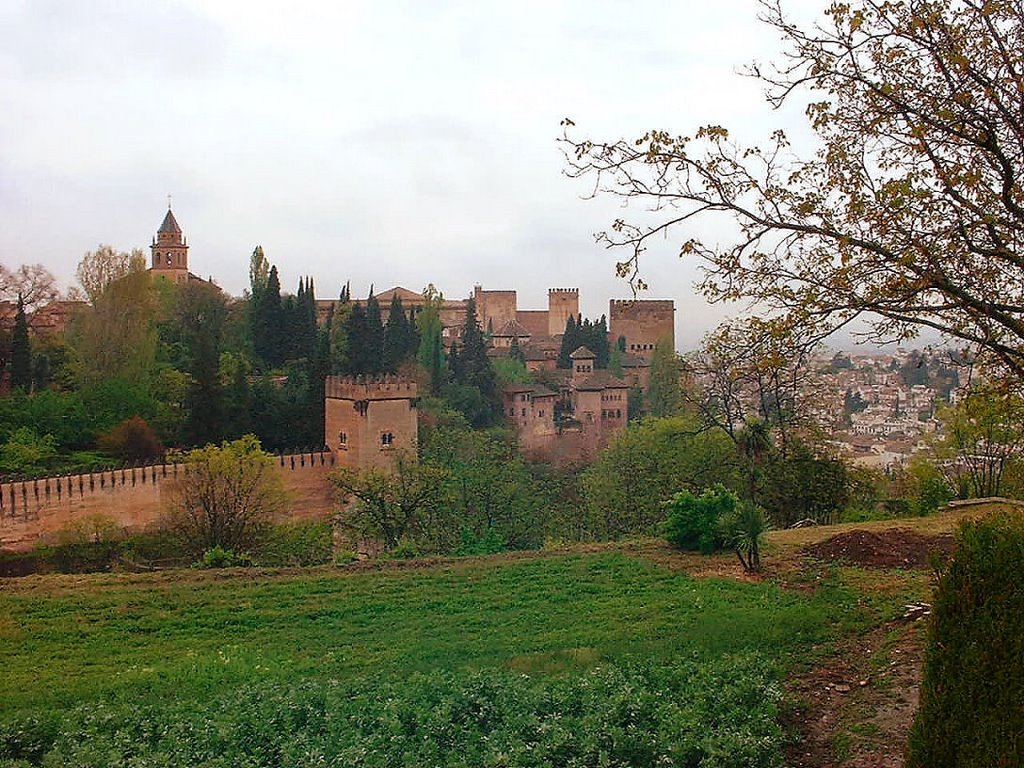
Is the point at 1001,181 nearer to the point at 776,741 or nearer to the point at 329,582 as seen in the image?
the point at 776,741

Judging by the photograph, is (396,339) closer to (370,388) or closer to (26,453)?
(370,388)

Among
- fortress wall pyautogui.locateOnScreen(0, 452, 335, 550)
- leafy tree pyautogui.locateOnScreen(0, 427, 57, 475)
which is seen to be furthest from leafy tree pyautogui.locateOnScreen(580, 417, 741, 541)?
leafy tree pyautogui.locateOnScreen(0, 427, 57, 475)

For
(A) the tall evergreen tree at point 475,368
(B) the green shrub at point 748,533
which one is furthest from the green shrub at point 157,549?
(A) the tall evergreen tree at point 475,368

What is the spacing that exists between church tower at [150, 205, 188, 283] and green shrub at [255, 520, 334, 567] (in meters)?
35.7

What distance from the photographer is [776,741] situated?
210 inches

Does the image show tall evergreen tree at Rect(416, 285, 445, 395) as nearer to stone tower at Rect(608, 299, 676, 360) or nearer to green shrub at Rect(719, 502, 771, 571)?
stone tower at Rect(608, 299, 676, 360)

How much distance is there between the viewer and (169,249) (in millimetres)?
57094

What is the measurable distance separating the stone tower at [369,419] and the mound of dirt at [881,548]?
20085 millimetres

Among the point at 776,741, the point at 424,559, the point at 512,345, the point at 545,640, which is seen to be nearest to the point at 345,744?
the point at 776,741

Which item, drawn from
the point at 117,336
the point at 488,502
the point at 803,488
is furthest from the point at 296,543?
the point at 117,336

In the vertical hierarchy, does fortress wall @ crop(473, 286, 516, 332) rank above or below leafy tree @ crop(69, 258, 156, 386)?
above

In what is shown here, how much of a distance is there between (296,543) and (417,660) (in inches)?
613

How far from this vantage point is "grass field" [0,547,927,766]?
562cm

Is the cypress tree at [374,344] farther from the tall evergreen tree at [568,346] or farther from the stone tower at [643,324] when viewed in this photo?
the stone tower at [643,324]
